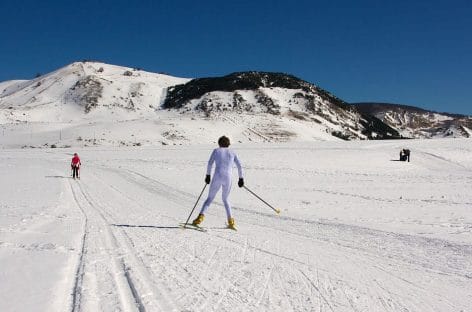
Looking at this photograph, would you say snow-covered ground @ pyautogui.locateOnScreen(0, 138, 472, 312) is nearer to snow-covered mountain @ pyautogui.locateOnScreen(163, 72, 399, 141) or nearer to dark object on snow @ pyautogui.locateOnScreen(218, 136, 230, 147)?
dark object on snow @ pyautogui.locateOnScreen(218, 136, 230, 147)

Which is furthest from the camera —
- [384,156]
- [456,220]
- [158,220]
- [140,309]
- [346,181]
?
[384,156]

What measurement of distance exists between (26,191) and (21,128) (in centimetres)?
6000

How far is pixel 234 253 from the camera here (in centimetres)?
754

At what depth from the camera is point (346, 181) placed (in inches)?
998

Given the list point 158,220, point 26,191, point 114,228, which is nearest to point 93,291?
point 114,228

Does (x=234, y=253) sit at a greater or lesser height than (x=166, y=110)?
lesser

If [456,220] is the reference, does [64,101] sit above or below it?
above

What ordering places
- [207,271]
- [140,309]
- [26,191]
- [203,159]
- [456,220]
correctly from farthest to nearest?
[203,159], [26,191], [456,220], [207,271], [140,309]

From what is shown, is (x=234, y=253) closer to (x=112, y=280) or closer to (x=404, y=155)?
(x=112, y=280)

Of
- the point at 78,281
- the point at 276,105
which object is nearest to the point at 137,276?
the point at 78,281

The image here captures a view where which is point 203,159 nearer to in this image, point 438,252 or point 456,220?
point 456,220

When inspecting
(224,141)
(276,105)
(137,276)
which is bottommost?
(137,276)

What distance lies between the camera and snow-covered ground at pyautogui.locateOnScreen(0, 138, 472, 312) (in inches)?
205

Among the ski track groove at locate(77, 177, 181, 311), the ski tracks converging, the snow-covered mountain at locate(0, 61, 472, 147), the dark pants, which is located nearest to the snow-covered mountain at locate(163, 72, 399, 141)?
the snow-covered mountain at locate(0, 61, 472, 147)
